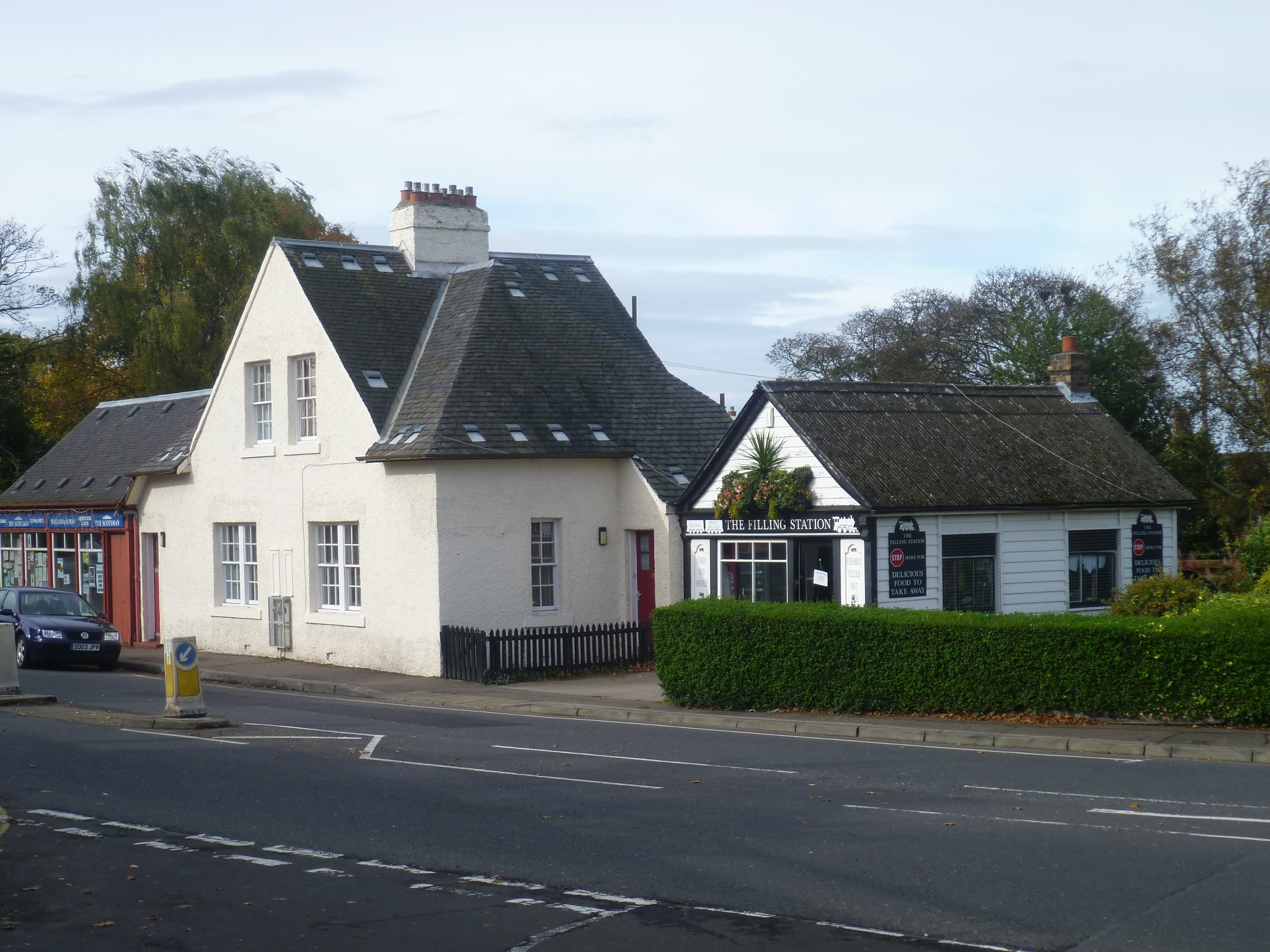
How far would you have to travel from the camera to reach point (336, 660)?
993 inches

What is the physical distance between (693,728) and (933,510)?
5708mm

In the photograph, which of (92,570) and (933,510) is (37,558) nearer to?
(92,570)

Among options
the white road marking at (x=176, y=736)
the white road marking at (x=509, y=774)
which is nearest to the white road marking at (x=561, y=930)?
the white road marking at (x=509, y=774)

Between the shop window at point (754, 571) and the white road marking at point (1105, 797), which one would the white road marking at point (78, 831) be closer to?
the white road marking at point (1105, 797)

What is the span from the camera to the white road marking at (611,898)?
7973mm

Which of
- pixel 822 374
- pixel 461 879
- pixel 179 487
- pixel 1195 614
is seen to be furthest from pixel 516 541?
pixel 822 374

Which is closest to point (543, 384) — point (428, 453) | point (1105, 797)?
point (428, 453)

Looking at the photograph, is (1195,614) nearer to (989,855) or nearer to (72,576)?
(989,855)

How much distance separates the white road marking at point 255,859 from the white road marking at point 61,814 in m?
2.16

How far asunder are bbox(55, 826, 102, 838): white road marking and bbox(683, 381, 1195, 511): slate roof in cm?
1232

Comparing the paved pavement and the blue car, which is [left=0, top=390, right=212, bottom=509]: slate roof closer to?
the blue car

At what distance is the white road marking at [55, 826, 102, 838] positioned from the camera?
10.3 m

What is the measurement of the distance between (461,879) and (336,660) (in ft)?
56.4

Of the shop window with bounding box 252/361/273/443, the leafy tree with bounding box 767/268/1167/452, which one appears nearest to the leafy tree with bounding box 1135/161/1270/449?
the leafy tree with bounding box 767/268/1167/452
